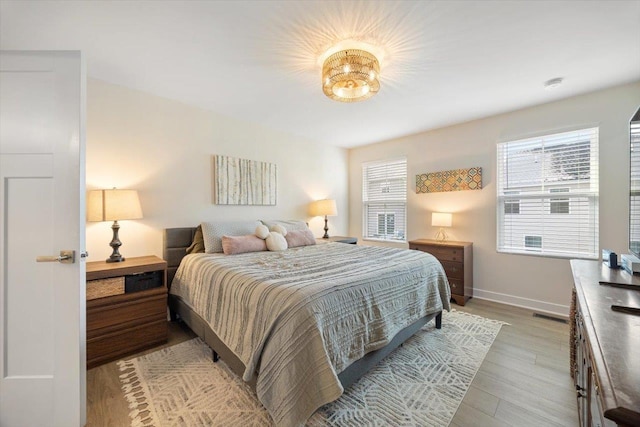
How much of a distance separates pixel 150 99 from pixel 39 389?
2.70 m

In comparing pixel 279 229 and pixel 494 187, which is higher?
pixel 494 187

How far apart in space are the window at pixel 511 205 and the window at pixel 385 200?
1.45 meters

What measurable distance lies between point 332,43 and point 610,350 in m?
2.19

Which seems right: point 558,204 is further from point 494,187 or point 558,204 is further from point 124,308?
point 124,308

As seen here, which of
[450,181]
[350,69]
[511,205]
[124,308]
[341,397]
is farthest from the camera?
[450,181]

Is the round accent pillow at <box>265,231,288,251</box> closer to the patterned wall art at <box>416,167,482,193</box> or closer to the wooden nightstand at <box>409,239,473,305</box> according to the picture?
the wooden nightstand at <box>409,239,473,305</box>

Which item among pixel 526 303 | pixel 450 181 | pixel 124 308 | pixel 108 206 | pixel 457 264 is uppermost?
pixel 450 181

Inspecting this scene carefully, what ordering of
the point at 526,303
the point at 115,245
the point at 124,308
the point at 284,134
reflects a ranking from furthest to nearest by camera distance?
the point at 284,134
the point at 526,303
the point at 115,245
the point at 124,308

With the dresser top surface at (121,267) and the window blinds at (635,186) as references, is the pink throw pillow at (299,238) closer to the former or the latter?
the dresser top surface at (121,267)

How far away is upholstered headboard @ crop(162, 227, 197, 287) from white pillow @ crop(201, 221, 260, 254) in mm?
257

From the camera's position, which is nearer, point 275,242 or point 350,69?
point 350,69

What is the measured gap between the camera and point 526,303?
318 cm

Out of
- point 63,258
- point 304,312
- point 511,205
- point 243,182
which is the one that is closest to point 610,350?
point 304,312

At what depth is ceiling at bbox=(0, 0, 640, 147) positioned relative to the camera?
1613mm
